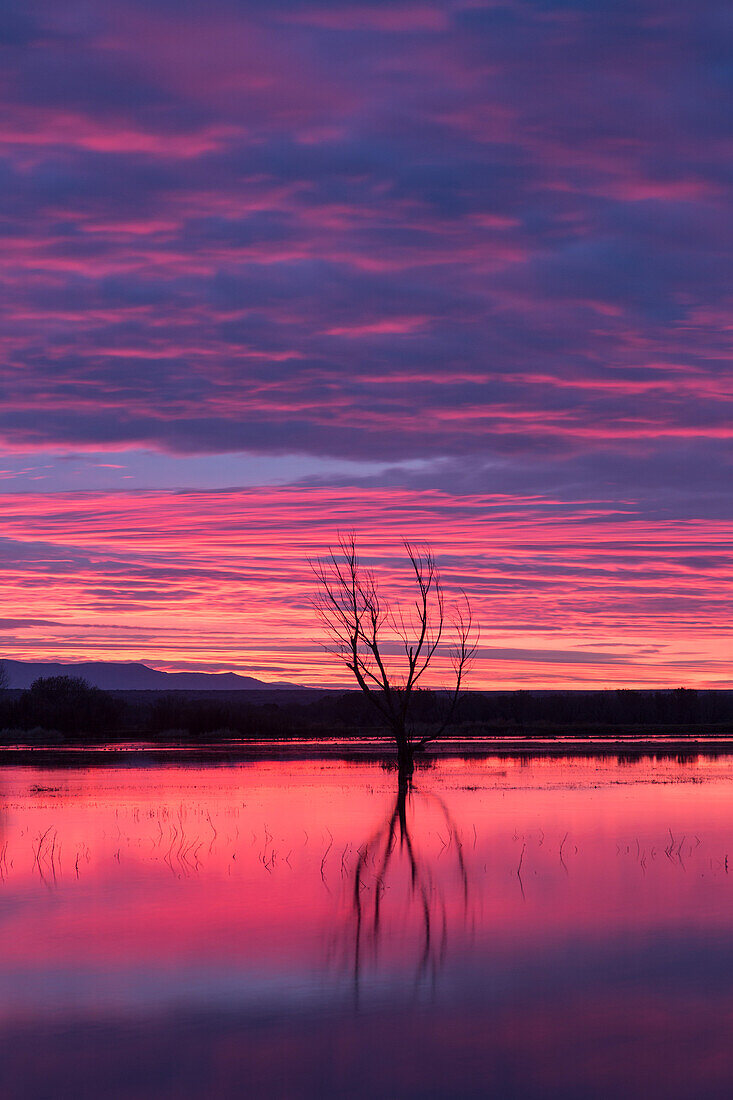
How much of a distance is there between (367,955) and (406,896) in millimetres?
3359

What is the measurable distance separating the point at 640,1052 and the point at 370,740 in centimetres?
5506

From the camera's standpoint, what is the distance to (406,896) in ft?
49.8

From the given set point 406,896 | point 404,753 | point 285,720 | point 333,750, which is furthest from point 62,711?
point 406,896

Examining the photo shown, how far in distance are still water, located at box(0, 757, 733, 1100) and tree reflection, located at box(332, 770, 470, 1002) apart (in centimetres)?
5

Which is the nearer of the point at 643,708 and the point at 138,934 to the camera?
the point at 138,934

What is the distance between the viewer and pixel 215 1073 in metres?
8.43

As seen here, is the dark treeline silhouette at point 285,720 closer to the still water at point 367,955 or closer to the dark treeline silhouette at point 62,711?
the dark treeline silhouette at point 62,711

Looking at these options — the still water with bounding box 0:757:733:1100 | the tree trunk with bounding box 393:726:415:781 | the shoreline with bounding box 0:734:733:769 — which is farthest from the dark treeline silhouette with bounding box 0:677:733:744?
the still water with bounding box 0:757:733:1100

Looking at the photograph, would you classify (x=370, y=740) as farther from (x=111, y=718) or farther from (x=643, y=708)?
(x=643, y=708)

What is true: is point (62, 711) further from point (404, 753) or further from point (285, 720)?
point (404, 753)

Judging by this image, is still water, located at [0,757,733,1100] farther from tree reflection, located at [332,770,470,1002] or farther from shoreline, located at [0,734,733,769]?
shoreline, located at [0,734,733,769]

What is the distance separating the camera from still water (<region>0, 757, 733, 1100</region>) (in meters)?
8.53

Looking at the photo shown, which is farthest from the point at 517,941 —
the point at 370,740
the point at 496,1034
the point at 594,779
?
the point at 370,740

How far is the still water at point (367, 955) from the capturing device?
28.0 ft
